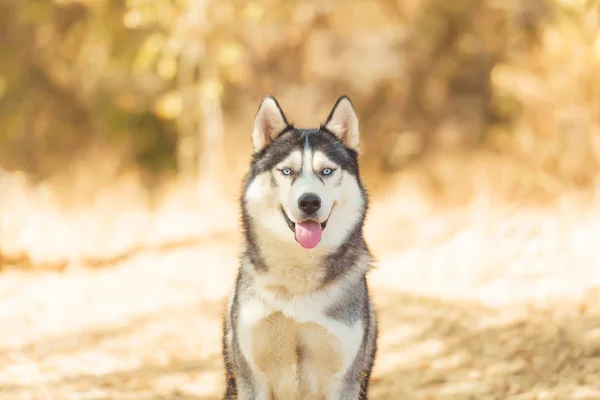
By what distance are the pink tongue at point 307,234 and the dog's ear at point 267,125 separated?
611mm

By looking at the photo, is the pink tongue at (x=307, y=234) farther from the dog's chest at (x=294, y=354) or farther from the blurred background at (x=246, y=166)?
the blurred background at (x=246, y=166)

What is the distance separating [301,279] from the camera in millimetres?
3570

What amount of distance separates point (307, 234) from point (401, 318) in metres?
3.34

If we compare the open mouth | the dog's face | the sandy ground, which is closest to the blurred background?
the sandy ground

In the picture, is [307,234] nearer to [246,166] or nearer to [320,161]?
[320,161]

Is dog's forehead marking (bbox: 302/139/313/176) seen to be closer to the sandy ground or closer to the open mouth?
the open mouth

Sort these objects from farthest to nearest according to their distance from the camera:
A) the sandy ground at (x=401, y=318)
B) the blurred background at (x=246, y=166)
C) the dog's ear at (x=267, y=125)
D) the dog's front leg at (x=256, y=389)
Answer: the blurred background at (x=246, y=166) < the sandy ground at (x=401, y=318) < the dog's ear at (x=267, y=125) < the dog's front leg at (x=256, y=389)

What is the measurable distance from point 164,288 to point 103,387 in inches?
117

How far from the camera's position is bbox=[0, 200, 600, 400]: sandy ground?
4910 millimetres

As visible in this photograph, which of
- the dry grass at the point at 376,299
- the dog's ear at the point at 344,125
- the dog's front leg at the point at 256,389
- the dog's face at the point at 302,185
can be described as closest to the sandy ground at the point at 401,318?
the dry grass at the point at 376,299

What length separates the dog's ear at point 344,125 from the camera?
152 inches

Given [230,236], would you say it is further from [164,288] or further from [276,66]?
[276,66]

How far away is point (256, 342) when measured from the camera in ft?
11.3

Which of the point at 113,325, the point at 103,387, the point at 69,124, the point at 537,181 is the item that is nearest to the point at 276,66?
the point at 69,124
